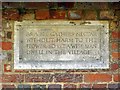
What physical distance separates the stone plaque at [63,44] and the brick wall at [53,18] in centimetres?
3

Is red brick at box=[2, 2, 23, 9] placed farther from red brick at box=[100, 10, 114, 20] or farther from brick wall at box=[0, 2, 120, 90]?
red brick at box=[100, 10, 114, 20]

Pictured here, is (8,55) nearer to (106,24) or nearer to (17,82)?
(17,82)

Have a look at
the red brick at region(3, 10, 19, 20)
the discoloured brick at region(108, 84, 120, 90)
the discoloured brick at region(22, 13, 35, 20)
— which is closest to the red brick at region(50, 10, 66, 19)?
the discoloured brick at region(22, 13, 35, 20)

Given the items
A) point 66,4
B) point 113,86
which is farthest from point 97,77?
point 66,4

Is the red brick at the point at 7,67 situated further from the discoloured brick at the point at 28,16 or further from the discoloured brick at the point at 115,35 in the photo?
the discoloured brick at the point at 115,35

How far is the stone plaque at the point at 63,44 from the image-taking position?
2.33 metres

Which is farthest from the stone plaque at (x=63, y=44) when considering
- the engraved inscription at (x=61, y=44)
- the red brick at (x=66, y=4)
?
the red brick at (x=66, y=4)

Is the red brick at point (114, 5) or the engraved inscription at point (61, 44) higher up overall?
the red brick at point (114, 5)

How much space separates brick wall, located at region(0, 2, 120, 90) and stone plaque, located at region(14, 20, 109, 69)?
0.03 meters

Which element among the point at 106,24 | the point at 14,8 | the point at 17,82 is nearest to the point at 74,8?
the point at 106,24

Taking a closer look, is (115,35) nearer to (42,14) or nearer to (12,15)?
(42,14)

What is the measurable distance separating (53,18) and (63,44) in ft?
0.58

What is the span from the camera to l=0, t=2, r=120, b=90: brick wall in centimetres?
232

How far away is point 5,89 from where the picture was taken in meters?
2.34
